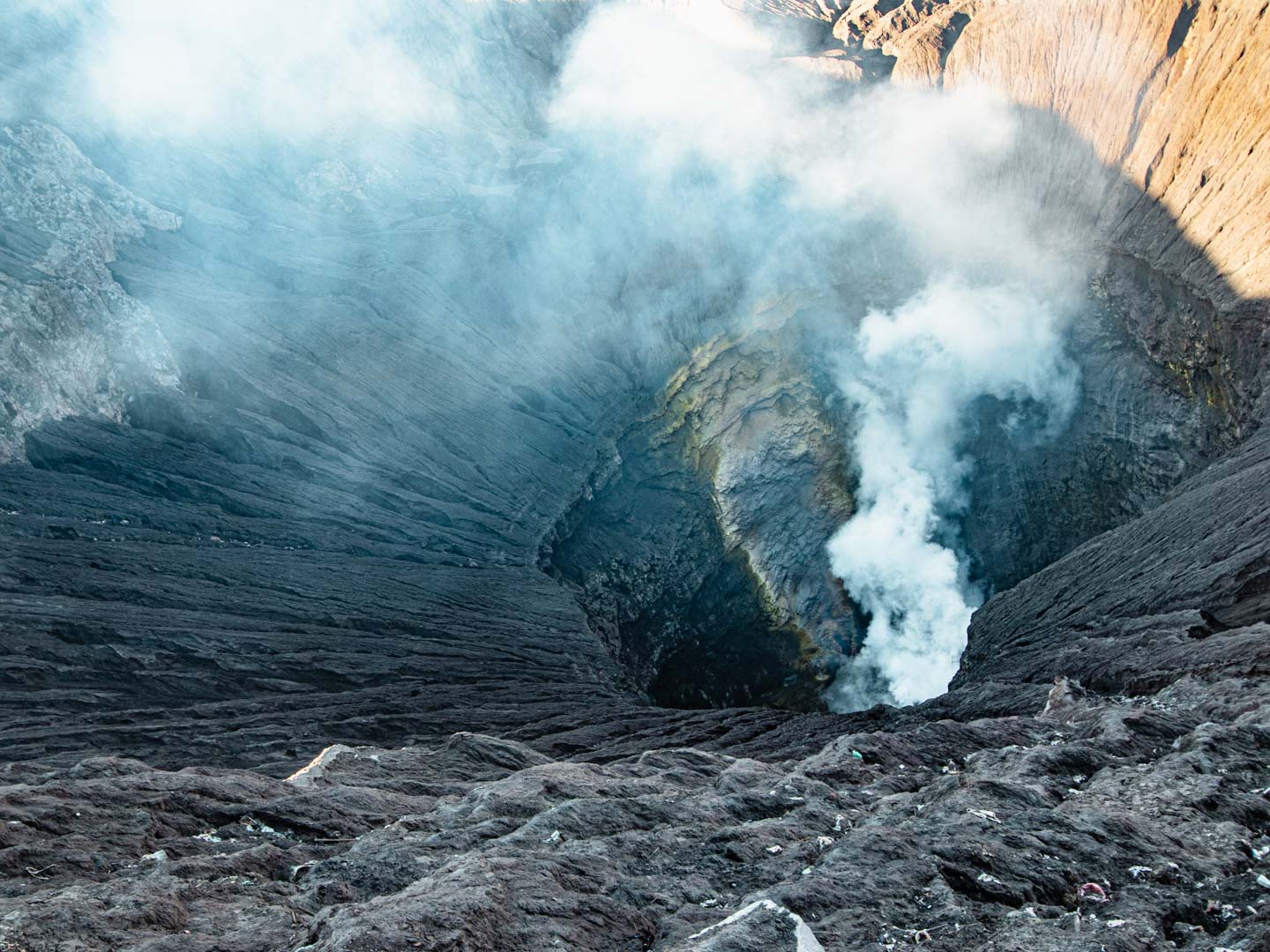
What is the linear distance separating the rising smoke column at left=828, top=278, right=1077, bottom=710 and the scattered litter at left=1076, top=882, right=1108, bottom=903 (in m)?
33.6

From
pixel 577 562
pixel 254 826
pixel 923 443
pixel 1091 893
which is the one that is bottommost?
pixel 1091 893

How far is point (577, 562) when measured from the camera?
156 ft

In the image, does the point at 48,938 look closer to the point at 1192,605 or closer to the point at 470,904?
the point at 470,904

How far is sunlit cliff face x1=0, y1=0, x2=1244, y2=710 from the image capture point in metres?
45.6

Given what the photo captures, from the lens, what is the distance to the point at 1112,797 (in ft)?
42.2

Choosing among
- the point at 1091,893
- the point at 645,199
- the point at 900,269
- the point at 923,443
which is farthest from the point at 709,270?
the point at 1091,893

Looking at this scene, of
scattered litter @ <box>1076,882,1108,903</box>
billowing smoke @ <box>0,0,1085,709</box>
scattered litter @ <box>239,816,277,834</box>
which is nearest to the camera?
scattered litter @ <box>1076,882,1108,903</box>

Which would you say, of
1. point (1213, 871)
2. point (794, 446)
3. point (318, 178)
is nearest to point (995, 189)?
point (794, 446)

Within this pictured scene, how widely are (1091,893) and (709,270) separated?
5269 centimetres

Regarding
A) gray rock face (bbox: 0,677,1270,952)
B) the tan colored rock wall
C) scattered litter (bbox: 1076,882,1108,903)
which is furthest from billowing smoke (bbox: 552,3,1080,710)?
scattered litter (bbox: 1076,882,1108,903)

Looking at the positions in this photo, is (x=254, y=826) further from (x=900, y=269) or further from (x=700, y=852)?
(x=900, y=269)

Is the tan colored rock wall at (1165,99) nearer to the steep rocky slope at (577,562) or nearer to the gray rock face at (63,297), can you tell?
the steep rocky slope at (577,562)

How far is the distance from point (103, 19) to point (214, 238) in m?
15.5

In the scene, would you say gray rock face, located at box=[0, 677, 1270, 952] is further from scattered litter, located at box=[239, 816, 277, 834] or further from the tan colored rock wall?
the tan colored rock wall
